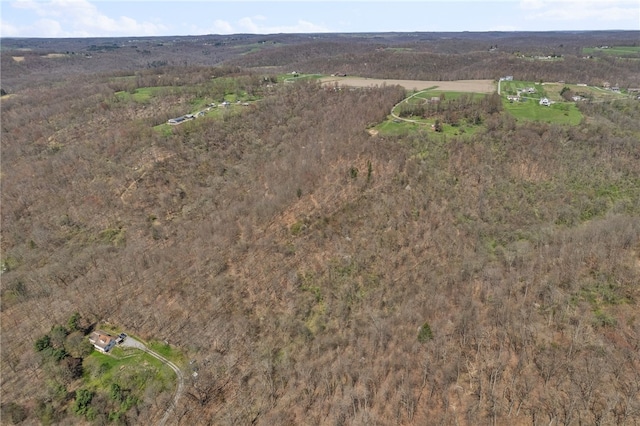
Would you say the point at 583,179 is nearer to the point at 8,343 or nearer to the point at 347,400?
the point at 347,400

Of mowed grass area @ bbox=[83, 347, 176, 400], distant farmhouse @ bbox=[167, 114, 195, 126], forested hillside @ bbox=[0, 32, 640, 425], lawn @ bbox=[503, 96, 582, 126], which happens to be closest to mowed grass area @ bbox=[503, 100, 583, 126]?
lawn @ bbox=[503, 96, 582, 126]

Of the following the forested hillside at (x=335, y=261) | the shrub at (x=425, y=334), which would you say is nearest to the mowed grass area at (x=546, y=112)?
the forested hillside at (x=335, y=261)

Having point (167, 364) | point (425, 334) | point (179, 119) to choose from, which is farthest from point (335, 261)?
point (179, 119)

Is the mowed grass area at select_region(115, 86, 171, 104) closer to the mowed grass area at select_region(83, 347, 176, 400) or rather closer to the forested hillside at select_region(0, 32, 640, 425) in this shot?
the forested hillside at select_region(0, 32, 640, 425)

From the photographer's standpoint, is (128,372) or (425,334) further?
(128,372)

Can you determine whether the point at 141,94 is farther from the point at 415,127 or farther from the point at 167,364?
the point at 167,364

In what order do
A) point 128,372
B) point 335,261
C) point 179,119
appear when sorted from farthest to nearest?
1. point 179,119
2. point 335,261
3. point 128,372

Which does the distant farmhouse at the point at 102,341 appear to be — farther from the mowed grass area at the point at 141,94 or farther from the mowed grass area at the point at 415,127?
the mowed grass area at the point at 141,94
